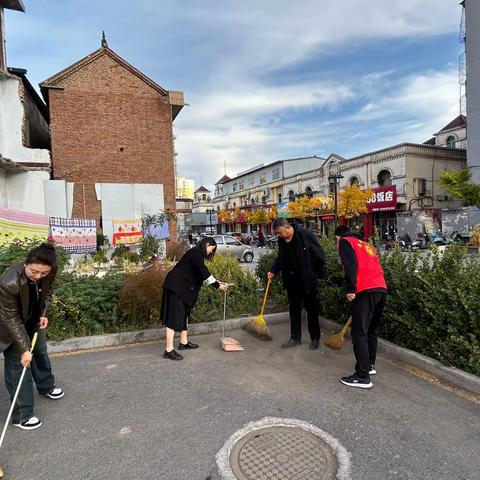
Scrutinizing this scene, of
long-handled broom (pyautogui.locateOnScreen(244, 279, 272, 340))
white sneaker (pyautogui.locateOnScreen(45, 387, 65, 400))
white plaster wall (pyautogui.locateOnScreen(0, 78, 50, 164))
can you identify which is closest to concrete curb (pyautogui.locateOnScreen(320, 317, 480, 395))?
long-handled broom (pyautogui.locateOnScreen(244, 279, 272, 340))

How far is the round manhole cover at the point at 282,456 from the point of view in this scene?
2660 mm

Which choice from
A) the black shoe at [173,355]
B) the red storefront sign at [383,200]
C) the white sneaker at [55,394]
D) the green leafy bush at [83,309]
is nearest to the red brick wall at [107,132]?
the green leafy bush at [83,309]

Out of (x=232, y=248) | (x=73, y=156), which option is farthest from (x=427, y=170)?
(x=73, y=156)

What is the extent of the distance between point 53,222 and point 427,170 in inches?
1234

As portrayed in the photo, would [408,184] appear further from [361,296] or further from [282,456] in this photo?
[282,456]

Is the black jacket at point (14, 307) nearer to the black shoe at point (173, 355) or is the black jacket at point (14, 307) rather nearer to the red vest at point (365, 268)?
the black shoe at point (173, 355)

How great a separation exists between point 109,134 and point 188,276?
19.1 metres

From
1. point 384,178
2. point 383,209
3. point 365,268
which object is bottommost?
point 365,268

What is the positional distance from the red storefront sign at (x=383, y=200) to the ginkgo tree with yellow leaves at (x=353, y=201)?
58cm

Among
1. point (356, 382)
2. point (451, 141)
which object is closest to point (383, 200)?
point (451, 141)

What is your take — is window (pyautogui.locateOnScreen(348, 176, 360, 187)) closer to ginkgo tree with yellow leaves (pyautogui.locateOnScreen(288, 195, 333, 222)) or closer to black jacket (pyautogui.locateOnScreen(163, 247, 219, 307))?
ginkgo tree with yellow leaves (pyautogui.locateOnScreen(288, 195, 333, 222))

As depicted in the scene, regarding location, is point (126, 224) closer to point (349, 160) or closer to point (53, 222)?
point (53, 222)

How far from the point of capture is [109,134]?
21.6m

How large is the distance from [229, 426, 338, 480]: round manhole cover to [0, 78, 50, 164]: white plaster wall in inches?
684
